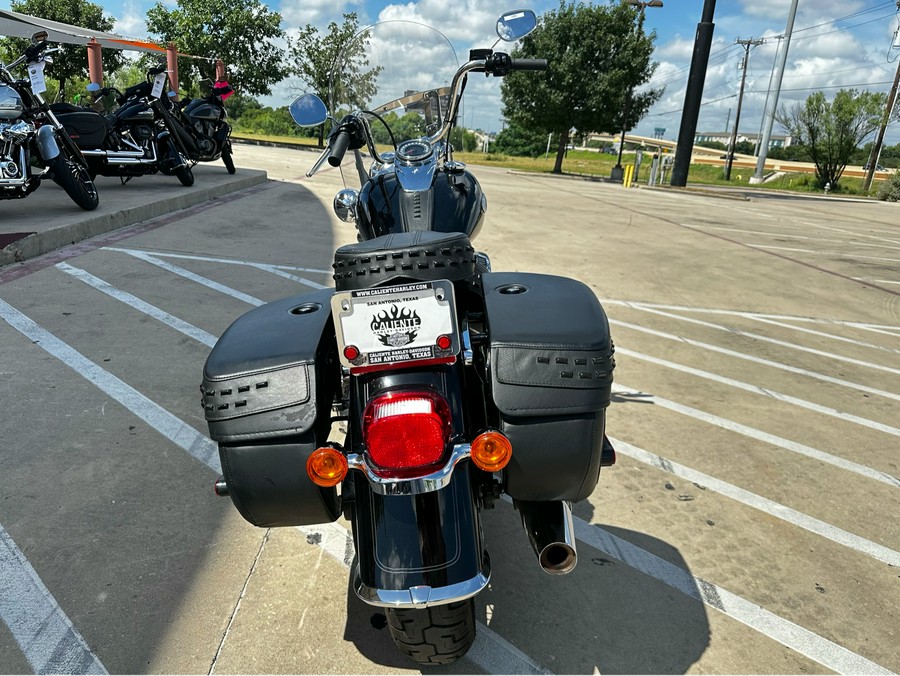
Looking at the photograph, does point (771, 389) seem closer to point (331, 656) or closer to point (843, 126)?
point (331, 656)

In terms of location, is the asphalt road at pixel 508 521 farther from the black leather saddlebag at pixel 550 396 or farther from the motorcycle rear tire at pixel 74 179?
the motorcycle rear tire at pixel 74 179

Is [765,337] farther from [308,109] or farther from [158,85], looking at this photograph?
[158,85]

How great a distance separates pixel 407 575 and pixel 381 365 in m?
0.48

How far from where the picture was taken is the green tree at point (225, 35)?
32.6 m

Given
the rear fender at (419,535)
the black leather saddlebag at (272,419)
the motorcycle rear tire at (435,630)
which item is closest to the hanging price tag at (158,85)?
the black leather saddlebag at (272,419)

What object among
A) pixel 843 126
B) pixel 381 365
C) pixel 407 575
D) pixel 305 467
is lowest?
pixel 407 575

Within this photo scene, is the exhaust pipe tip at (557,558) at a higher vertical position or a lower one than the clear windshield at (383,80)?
lower

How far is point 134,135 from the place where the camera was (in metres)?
9.34

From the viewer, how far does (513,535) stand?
2.38 m

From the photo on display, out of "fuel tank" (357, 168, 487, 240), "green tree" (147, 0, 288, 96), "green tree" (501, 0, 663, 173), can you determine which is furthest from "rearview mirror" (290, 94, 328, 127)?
"green tree" (147, 0, 288, 96)

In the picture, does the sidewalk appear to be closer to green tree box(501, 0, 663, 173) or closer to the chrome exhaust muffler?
the chrome exhaust muffler

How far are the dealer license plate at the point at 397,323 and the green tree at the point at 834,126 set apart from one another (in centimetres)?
4007

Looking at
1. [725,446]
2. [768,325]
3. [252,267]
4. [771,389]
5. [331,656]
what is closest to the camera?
[331,656]

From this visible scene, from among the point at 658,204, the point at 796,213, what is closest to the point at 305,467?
the point at 658,204
